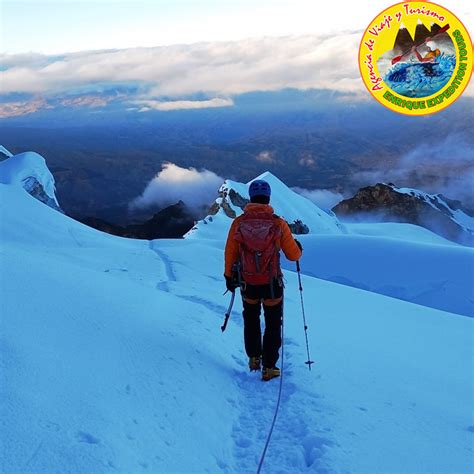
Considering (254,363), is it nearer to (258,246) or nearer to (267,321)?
(267,321)

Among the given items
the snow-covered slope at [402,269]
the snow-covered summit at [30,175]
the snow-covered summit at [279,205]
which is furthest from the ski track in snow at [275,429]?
the snow-covered summit at [279,205]

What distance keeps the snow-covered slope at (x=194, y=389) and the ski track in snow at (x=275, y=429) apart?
1 centimetres

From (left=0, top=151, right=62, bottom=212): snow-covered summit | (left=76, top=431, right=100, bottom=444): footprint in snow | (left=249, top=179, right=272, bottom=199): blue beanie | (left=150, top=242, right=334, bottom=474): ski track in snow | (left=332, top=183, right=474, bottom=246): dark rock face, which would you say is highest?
(left=0, top=151, right=62, bottom=212): snow-covered summit

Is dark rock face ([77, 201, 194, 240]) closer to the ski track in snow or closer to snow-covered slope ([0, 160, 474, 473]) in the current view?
snow-covered slope ([0, 160, 474, 473])

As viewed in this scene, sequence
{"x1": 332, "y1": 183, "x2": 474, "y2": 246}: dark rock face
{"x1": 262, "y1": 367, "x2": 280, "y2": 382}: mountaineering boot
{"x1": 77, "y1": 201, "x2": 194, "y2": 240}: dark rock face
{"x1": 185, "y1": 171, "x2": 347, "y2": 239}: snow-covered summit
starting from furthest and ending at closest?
1. {"x1": 332, "y1": 183, "x2": 474, "y2": 246}: dark rock face
2. {"x1": 77, "y1": 201, "x2": 194, "y2": 240}: dark rock face
3. {"x1": 185, "y1": 171, "x2": 347, "y2": 239}: snow-covered summit
4. {"x1": 262, "y1": 367, "x2": 280, "y2": 382}: mountaineering boot

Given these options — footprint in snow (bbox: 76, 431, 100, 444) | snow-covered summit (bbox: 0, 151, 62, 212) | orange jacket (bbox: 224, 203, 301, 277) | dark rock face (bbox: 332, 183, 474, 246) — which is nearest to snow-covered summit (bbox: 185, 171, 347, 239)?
snow-covered summit (bbox: 0, 151, 62, 212)

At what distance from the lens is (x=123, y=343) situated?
16.6ft

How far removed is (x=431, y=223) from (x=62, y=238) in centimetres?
17259

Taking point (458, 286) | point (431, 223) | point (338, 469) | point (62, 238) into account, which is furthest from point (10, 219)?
point (431, 223)

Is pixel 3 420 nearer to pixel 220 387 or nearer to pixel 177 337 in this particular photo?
pixel 220 387

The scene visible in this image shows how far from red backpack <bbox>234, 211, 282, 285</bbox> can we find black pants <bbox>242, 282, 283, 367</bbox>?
134 millimetres

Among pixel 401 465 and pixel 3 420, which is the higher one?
pixel 3 420

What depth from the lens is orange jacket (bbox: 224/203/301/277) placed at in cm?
519

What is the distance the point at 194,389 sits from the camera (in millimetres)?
4699
